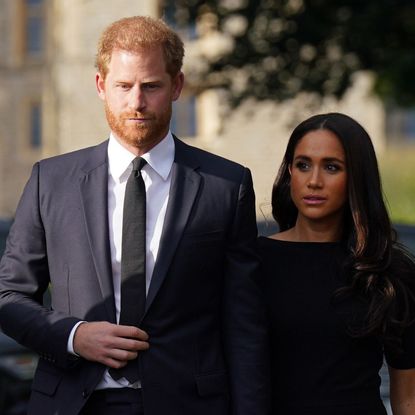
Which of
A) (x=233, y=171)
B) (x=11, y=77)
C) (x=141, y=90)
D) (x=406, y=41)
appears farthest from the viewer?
(x=11, y=77)

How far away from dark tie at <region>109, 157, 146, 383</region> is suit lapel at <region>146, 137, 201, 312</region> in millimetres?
34

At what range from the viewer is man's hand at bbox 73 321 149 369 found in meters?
3.38

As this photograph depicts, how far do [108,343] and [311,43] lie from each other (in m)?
11.8

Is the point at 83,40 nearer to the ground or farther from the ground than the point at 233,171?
nearer to the ground

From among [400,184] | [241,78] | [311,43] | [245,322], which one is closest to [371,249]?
[245,322]

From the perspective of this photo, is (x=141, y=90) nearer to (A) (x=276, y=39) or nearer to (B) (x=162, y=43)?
(B) (x=162, y=43)

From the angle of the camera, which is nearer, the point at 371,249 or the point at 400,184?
the point at 371,249

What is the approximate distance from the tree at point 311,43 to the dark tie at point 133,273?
1096cm

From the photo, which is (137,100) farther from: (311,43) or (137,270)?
(311,43)

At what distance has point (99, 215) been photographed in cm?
351

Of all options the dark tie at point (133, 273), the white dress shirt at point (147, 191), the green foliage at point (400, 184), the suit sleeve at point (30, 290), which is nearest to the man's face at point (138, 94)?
the white dress shirt at point (147, 191)

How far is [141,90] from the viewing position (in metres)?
3.41

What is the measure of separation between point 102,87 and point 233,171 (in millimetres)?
487

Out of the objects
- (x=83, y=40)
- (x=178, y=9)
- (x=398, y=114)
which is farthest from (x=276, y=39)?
(x=398, y=114)
